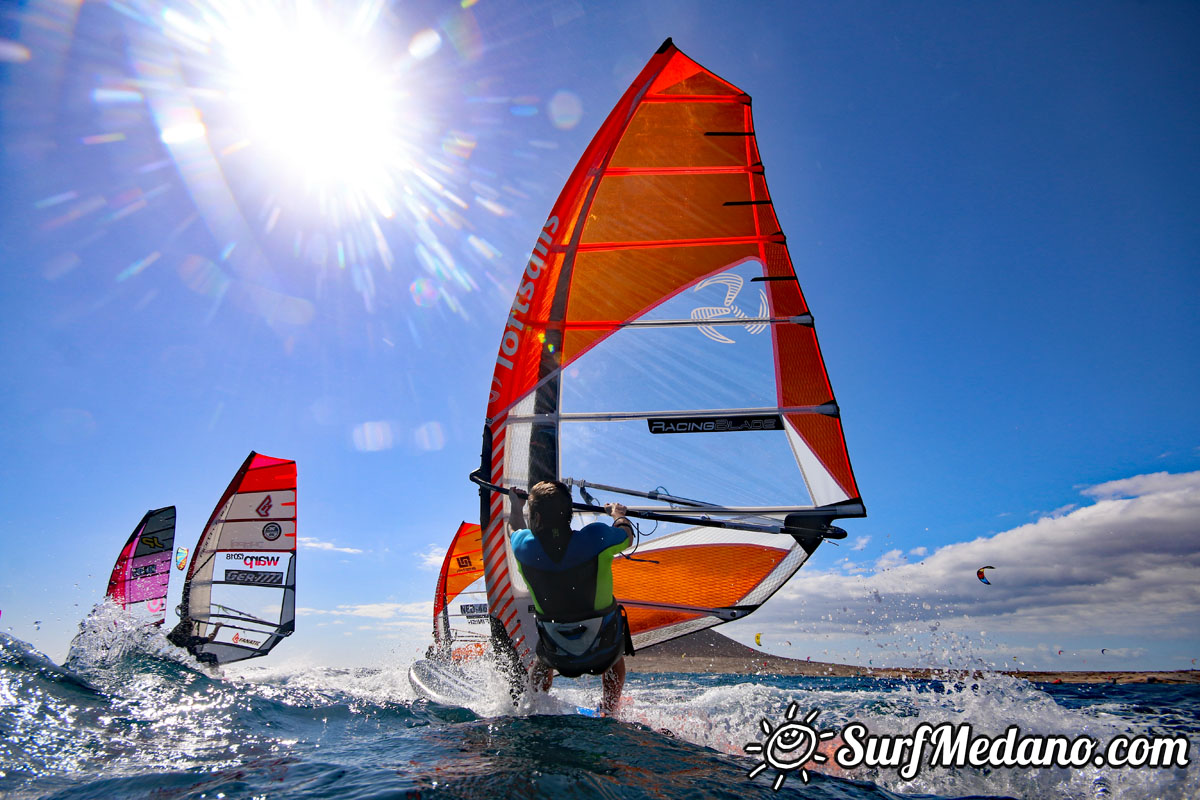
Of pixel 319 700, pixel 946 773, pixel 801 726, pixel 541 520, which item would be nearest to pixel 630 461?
pixel 541 520

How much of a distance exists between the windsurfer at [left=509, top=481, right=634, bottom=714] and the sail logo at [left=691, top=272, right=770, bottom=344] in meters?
2.31

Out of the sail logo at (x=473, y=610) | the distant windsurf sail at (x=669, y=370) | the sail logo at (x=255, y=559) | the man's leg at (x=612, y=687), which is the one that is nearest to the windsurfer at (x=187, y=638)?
the sail logo at (x=255, y=559)

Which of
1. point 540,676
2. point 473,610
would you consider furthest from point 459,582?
point 540,676

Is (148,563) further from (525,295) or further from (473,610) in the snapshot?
(525,295)

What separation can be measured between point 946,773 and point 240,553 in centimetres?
1378

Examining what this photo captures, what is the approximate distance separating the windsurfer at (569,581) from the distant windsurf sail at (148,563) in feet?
48.3

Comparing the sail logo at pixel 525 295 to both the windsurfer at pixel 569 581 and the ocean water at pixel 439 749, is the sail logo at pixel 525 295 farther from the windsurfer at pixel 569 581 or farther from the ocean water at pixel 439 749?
the ocean water at pixel 439 749

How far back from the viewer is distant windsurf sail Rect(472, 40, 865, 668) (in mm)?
4828

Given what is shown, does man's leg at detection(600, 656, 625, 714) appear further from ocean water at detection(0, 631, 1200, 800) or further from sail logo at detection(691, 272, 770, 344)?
sail logo at detection(691, 272, 770, 344)

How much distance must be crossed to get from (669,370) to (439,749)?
3.47 metres

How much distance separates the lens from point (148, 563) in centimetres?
1377

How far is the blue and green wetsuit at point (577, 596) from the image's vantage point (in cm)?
349

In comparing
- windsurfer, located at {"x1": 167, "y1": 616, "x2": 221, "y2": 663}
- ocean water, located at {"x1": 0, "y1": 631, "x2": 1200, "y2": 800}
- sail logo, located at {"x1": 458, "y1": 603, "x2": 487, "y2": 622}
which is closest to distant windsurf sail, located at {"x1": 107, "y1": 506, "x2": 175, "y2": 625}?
windsurfer, located at {"x1": 167, "y1": 616, "x2": 221, "y2": 663}

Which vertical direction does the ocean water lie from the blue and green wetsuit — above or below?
below
